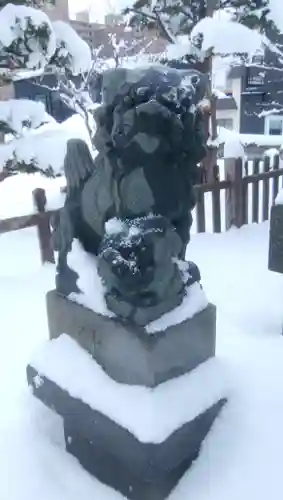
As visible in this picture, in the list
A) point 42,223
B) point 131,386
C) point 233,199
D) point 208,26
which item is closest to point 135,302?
point 131,386

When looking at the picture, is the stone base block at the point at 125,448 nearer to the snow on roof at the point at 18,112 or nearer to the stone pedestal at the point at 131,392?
the stone pedestal at the point at 131,392

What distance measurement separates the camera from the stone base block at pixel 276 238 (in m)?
2.98

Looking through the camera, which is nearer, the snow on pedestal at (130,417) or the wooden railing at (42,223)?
the snow on pedestal at (130,417)

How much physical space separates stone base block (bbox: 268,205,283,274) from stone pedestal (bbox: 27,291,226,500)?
125 centimetres

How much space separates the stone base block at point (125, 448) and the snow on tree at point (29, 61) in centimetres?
378

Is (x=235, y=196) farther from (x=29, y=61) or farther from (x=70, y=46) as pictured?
(x=29, y=61)

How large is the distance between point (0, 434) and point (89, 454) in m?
0.45

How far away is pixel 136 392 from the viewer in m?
1.77

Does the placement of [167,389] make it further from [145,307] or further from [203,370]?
[145,307]

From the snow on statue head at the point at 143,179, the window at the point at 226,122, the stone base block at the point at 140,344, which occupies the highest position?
the snow on statue head at the point at 143,179

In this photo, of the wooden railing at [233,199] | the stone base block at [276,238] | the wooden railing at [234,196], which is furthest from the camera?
the wooden railing at [234,196]

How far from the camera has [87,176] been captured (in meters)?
1.90

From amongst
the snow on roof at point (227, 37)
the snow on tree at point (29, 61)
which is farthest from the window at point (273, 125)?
the snow on tree at point (29, 61)

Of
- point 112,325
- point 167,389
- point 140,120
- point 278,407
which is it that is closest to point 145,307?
point 112,325
